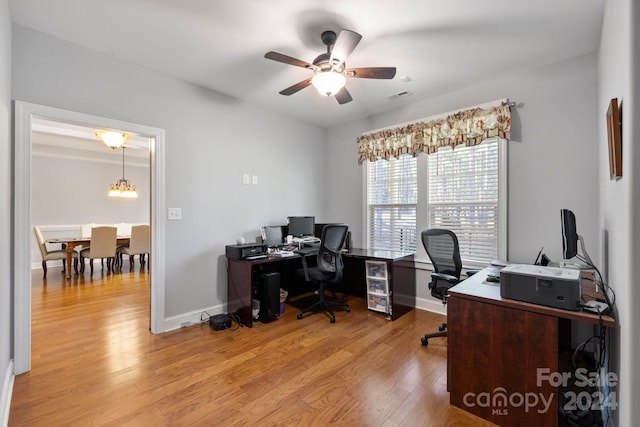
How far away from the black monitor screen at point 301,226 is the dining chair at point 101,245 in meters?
3.85

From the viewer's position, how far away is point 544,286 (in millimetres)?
1549

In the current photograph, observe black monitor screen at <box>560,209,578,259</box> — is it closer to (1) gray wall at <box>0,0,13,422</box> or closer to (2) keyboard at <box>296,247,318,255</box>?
(2) keyboard at <box>296,247,318,255</box>

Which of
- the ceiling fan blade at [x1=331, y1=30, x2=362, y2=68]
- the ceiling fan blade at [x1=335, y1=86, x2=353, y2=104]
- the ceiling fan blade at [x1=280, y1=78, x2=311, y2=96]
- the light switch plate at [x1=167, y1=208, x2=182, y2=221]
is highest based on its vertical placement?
the ceiling fan blade at [x1=331, y1=30, x2=362, y2=68]

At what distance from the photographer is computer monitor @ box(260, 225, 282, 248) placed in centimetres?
367

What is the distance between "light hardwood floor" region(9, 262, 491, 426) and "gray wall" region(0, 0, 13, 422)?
0.26m

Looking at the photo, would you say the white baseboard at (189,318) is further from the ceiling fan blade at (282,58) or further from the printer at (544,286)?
the printer at (544,286)

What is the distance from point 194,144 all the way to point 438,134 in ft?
9.27

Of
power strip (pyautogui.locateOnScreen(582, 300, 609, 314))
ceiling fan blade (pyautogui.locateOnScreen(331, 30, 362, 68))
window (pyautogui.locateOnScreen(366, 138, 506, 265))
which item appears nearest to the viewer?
power strip (pyautogui.locateOnScreen(582, 300, 609, 314))

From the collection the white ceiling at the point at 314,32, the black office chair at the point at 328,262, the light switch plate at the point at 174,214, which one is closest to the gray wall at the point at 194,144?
the light switch plate at the point at 174,214

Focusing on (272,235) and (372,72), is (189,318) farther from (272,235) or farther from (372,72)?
(372,72)

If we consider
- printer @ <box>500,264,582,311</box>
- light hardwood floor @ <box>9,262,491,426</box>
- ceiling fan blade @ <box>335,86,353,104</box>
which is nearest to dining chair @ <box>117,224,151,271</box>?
light hardwood floor @ <box>9,262,491,426</box>

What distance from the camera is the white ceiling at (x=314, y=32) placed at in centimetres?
194

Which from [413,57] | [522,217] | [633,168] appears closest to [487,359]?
[633,168]

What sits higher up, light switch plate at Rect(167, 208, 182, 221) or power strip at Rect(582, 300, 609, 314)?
light switch plate at Rect(167, 208, 182, 221)
